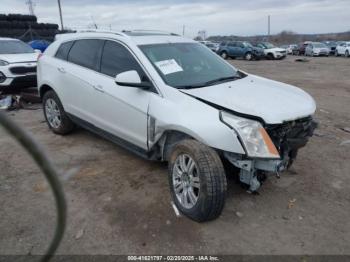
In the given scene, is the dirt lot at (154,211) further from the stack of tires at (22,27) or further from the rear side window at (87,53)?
the stack of tires at (22,27)

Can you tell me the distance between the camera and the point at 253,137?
3.11 metres

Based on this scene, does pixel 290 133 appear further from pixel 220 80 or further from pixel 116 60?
pixel 116 60

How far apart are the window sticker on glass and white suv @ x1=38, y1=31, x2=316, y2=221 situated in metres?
0.01

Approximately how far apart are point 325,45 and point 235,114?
115 feet

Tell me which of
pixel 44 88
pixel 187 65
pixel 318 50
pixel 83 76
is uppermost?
pixel 187 65

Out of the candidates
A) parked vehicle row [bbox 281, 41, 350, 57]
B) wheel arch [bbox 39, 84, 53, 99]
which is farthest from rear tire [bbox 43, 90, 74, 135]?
parked vehicle row [bbox 281, 41, 350, 57]

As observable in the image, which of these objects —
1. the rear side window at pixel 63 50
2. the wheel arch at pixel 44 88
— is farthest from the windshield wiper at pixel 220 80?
the wheel arch at pixel 44 88

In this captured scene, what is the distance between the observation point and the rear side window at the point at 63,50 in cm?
539

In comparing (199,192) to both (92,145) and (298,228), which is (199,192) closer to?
(298,228)

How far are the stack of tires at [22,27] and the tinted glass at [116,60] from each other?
1887 centimetres

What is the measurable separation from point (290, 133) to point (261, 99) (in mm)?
452

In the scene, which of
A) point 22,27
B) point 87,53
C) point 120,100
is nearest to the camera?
point 120,100

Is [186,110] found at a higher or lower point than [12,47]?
lower

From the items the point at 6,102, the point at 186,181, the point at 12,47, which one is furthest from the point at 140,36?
the point at 12,47
